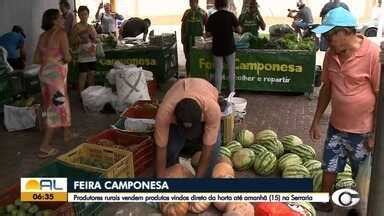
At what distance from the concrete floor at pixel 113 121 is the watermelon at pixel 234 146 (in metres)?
1.10

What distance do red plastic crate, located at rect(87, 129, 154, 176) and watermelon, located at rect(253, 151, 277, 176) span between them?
1.26 m

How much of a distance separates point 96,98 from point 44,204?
4092mm

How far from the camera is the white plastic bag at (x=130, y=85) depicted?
7.95 metres

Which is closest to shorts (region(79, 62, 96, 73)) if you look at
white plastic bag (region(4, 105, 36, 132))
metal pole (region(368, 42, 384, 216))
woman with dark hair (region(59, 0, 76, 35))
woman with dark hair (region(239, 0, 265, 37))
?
woman with dark hair (region(59, 0, 76, 35))

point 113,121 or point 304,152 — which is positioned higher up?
point 304,152

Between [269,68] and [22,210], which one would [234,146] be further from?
[269,68]

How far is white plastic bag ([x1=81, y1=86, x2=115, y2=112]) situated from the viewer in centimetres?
823

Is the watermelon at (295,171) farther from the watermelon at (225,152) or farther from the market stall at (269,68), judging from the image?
the market stall at (269,68)

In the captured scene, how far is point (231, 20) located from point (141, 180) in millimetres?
6165

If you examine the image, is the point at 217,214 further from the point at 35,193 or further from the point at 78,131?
the point at 78,131

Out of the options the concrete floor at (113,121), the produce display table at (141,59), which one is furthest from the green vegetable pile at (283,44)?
the produce display table at (141,59)

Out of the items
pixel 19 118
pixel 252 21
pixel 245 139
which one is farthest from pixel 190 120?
pixel 252 21

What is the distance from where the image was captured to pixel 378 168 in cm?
191

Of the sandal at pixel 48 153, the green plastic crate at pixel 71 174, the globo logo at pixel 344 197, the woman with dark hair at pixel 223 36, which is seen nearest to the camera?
the globo logo at pixel 344 197
